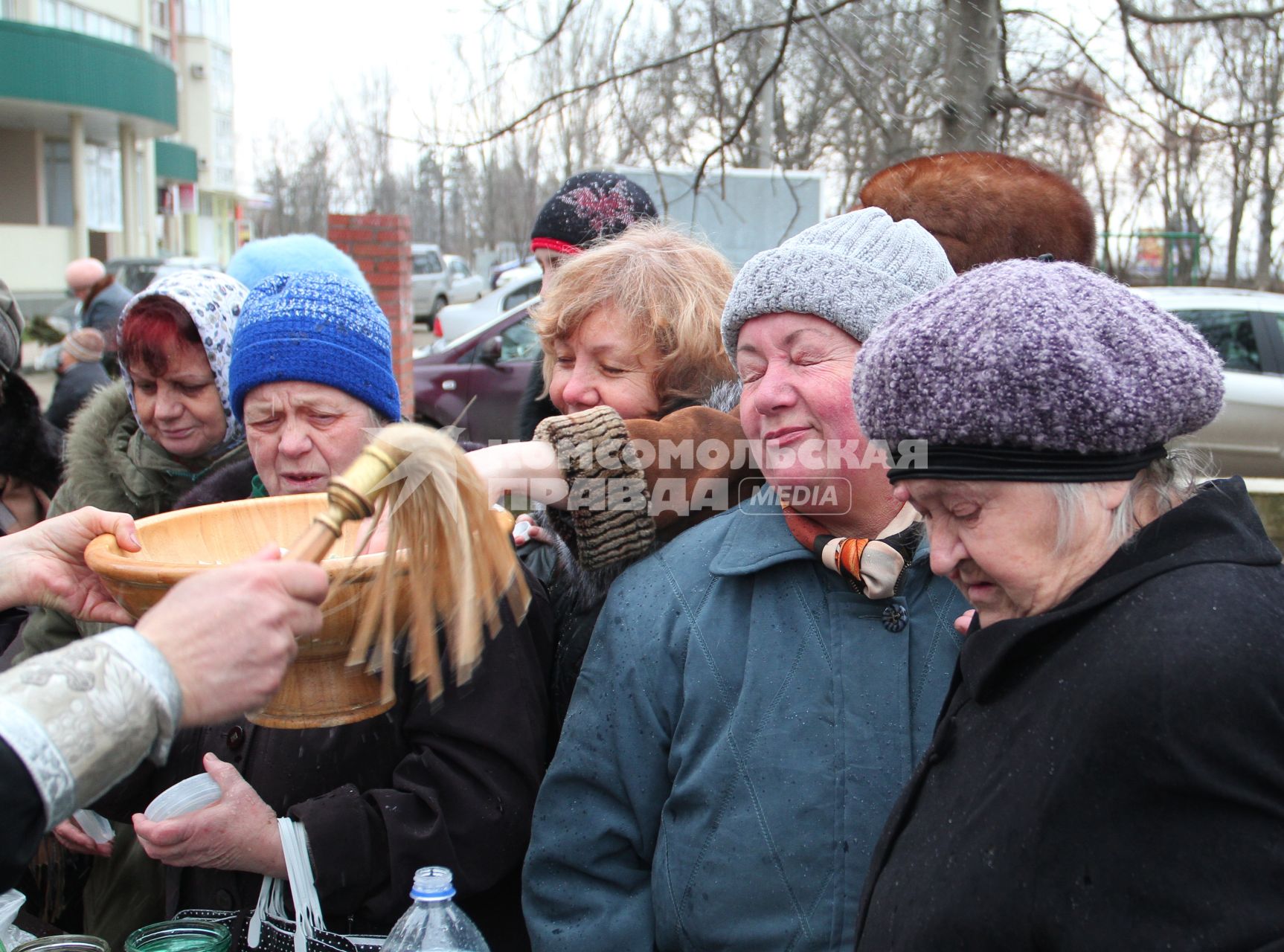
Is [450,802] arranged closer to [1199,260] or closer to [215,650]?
[215,650]

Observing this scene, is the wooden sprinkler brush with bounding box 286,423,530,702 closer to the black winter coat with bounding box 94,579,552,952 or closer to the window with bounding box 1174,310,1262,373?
the black winter coat with bounding box 94,579,552,952

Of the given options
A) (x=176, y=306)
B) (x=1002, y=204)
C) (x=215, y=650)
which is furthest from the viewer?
(x=176, y=306)

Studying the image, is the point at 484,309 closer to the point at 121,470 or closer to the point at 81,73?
the point at 121,470

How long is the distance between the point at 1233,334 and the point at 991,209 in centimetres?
744

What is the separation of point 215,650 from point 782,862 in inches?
35.7

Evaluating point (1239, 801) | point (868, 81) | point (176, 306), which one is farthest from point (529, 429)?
point (1239, 801)

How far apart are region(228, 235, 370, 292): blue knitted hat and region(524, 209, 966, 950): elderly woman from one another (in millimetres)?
2343

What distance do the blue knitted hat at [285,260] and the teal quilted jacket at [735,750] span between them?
2.44 metres

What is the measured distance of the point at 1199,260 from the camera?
24672mm

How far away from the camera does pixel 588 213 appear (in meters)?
3.52

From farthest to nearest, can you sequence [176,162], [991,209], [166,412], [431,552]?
[176,162] < [166,412] < [991,209] < [431,552]

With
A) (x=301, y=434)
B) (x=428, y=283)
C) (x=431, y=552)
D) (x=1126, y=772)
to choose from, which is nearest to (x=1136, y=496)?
(x=1126, y=772)

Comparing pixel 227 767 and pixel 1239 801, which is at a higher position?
pixel 1239 801

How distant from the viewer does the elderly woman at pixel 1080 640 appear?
1.11 m
